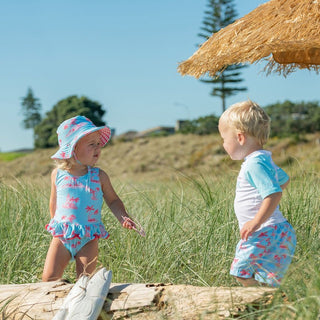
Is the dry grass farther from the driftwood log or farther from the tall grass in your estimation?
the driftwood log

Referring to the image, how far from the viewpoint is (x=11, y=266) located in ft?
13.1

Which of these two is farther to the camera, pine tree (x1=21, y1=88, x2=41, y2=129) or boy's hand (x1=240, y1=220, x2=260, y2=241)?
pine tree (x1=21, y1=88, x2=41, y2=129)

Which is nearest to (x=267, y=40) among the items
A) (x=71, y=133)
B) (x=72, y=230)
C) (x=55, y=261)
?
(x=71, y=133)

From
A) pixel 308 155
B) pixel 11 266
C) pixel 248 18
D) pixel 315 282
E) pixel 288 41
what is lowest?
pixel 308 155

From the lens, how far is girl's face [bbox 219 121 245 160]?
2.92 meters

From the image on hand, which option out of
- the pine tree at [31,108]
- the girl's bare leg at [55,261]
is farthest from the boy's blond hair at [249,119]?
the pine tree at [31,108]

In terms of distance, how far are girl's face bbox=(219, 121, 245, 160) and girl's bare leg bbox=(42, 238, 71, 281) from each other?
1.27 m

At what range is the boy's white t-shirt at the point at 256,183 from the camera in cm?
277

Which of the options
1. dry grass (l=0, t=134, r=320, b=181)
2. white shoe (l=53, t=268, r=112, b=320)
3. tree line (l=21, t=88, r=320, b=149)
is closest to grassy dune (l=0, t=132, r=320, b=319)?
white shoe (l=53, t=268, r=112, b=320)

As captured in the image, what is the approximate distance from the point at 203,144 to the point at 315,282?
27.0m

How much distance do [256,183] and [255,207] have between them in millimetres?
162

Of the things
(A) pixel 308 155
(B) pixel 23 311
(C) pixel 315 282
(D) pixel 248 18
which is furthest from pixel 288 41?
(A) pixel 308 155

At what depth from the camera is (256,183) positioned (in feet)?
9.18

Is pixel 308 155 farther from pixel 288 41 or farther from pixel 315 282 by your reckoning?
pixel 315 282
